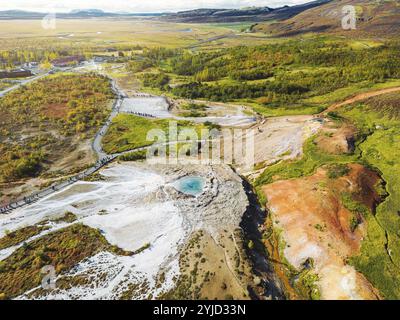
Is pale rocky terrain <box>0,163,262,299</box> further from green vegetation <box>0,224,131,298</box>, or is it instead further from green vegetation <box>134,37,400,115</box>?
green vegetation <box>134,37,400,115</box>

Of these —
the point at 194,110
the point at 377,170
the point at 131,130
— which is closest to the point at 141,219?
the point at 131,130

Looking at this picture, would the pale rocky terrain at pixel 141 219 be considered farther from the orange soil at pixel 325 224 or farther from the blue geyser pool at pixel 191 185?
the orange soil at pixel 325 224

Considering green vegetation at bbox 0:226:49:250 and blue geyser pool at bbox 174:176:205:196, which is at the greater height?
blue geyser pool at bbox 174:176:205:196

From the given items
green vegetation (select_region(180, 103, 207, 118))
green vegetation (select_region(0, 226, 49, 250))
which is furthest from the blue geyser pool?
green vegetation (select_region(180, 103, 207, 118))

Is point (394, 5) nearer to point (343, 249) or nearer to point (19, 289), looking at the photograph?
point (343, 249)

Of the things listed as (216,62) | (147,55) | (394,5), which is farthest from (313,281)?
(394,5)
